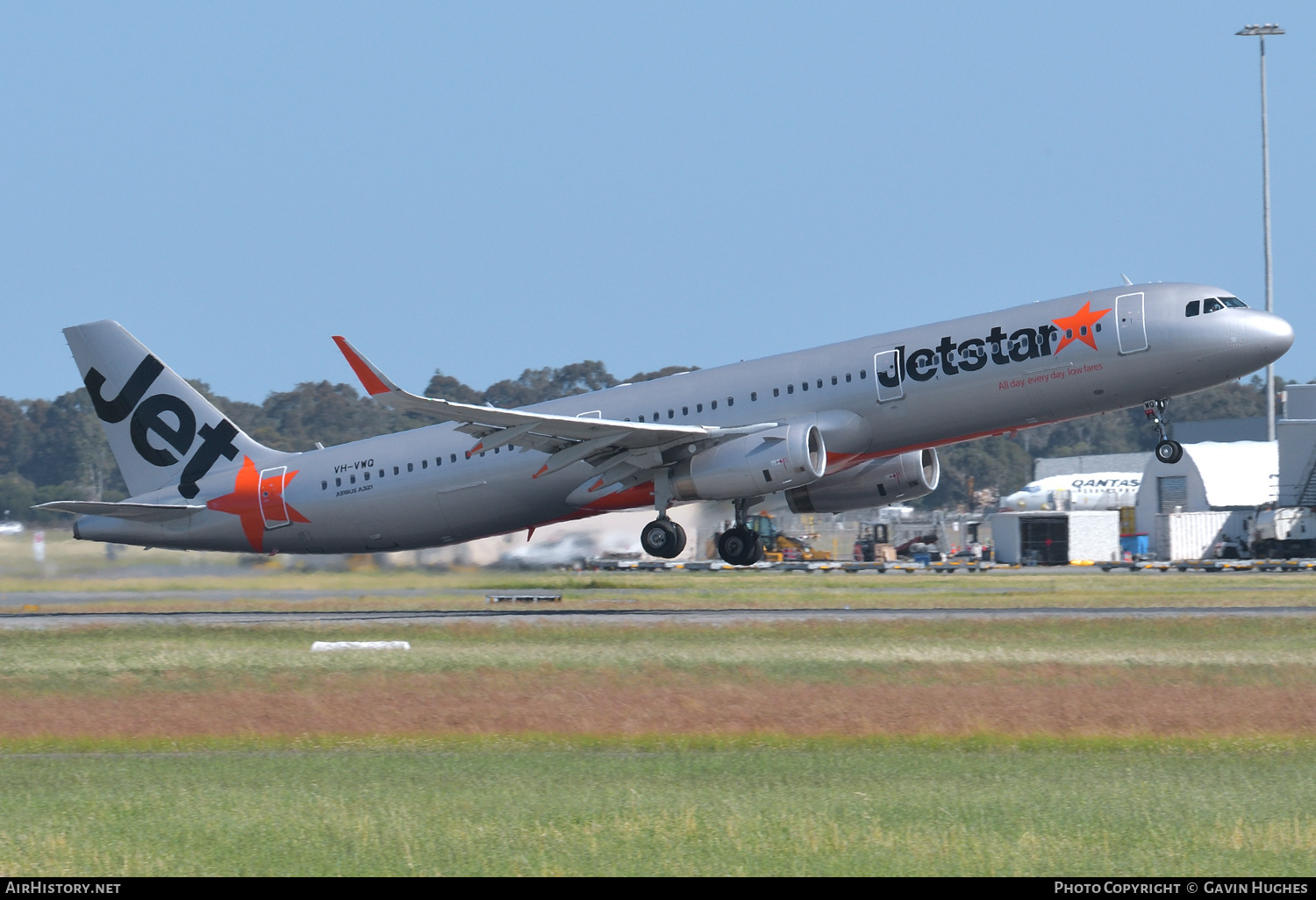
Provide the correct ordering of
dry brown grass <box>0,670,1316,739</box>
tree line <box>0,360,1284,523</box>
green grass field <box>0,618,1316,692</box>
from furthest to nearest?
1. tree line <box>0,360,1284,523</box>
2. green grass field <box>0,618,1316,692</box>
3. dry brown grass <box>0,670,1316,739</box>

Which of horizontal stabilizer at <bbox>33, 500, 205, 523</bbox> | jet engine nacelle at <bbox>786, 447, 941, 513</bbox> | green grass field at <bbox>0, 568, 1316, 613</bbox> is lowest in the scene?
green grass field at <bbox>0, 568, 1316, 613</bbox>

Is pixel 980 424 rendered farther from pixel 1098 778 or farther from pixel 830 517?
pixel 830 517

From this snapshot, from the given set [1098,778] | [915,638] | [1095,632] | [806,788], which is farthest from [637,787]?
[1095,632]

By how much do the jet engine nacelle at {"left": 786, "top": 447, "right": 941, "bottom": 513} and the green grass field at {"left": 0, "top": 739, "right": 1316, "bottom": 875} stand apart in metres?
19.3

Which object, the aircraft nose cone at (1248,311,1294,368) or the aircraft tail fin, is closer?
the aircraft nose cone at (1248,311,1294,368)

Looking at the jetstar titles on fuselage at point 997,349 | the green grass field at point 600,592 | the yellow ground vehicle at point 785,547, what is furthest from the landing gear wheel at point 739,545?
the yellow ground vehicle at point 785,547

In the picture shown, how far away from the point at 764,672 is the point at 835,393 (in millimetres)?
11417

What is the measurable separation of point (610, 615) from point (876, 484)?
7538mm

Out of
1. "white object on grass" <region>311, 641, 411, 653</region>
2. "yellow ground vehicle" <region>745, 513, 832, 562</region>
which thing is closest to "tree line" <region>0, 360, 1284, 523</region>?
"yellow ground vehicle" <region>745, 513, 832, 562</region>

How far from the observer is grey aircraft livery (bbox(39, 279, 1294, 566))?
30328mm

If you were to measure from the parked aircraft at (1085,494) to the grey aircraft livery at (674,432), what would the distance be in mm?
66883

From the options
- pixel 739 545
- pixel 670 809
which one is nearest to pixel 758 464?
pixel 739 545

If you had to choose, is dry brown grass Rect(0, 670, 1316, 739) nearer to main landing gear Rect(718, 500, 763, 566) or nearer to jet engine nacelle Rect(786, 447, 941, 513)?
main landing gear Rect(718, 500, 763, 566)

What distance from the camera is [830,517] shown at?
97938 mm
